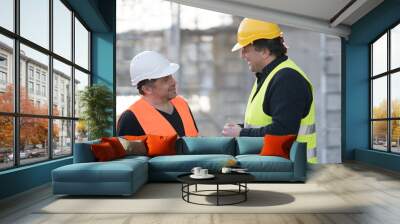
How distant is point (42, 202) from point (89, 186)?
0.54 meters

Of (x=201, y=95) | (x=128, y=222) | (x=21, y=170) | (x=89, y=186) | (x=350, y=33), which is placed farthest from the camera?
(x=350, y=33)

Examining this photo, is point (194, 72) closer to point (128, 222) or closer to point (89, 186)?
point (89, 186)

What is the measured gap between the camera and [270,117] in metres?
7.93

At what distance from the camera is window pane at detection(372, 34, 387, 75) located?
8.88 metres

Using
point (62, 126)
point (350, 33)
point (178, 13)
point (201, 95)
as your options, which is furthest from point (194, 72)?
point (350, 33)

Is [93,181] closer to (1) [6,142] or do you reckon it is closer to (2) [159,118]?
(1) [6,142]

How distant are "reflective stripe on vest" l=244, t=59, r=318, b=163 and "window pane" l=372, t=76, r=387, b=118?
1.61 meters

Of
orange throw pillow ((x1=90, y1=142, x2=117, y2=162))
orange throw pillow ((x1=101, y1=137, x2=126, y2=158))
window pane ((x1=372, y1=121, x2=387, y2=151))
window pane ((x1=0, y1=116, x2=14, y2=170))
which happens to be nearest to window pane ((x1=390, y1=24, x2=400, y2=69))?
window pane ((x1=372, y1=121, x2=387, y2=151))

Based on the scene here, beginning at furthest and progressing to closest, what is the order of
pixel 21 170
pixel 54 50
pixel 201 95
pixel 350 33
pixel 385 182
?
pixel 350 33, pixel 201 95, pixel 54 50, pixel 385 182, pixel 21 170

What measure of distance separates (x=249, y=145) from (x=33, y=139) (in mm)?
3372

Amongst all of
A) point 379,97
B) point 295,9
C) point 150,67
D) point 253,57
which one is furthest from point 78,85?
point 379,97

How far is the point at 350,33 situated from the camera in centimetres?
933

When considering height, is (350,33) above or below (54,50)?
above

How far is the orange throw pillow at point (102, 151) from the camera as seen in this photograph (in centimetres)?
572
